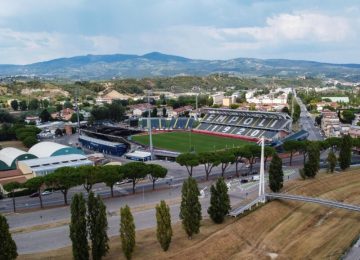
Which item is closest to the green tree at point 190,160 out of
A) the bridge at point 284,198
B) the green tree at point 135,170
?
the green tree at point 135,170

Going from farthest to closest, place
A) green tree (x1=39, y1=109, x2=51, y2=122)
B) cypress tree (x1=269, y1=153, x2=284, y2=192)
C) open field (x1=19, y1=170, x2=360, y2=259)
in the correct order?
green tree (x1=39, y1=109, x2=51, y2=122) → cypress tree (x1=269, y1=153, x2=284, y2=192) → open field (x1=19, y1=170, x2=360, y2=259)

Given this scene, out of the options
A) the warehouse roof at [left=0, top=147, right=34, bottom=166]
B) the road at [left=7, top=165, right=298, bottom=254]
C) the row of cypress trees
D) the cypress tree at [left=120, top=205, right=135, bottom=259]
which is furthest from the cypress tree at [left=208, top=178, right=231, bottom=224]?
the warehouse roof at [left=0, top=147, right=34, bottom=166]

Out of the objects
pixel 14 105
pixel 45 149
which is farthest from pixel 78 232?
pixel 14 105

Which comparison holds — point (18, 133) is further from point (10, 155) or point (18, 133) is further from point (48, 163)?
point (48, 163)

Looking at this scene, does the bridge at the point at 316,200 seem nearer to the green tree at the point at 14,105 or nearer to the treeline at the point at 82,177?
the treeline at the point at 82,177

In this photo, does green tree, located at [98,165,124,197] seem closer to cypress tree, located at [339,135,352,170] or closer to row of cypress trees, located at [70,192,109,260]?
row of cypress trees, located at [70,192,109,260]

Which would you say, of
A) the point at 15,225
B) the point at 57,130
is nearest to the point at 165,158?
the point at 15,225

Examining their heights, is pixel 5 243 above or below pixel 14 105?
below
